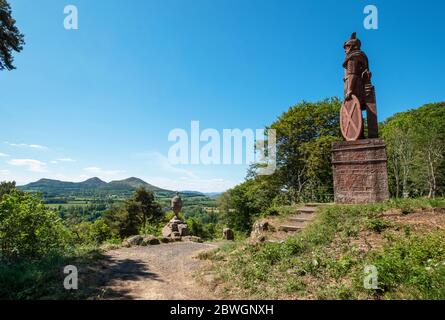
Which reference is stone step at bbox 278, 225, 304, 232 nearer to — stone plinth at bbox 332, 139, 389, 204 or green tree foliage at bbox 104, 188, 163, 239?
stone plinth at bbox 332, 139, 389, 204

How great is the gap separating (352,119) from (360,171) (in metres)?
2.41

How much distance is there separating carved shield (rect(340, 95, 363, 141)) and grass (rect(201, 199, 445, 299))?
3.35 metres

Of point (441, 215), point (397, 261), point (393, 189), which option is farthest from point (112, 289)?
point (393, 189)

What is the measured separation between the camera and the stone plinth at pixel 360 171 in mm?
9633

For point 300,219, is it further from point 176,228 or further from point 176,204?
point 176,204

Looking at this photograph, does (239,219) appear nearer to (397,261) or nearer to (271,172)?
(271,172)

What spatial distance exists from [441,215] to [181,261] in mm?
8088

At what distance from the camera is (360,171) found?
10078mm

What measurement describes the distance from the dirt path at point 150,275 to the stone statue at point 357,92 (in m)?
8.50

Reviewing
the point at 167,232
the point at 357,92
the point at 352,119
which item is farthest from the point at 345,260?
the point at 167,232

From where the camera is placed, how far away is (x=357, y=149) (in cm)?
1027

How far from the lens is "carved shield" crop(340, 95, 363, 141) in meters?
10.7

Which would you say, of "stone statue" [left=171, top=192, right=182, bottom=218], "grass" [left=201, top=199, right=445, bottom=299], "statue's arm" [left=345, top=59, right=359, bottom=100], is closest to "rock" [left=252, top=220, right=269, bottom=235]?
"grass" [left=201, top=199, right=445, bottom=299]
